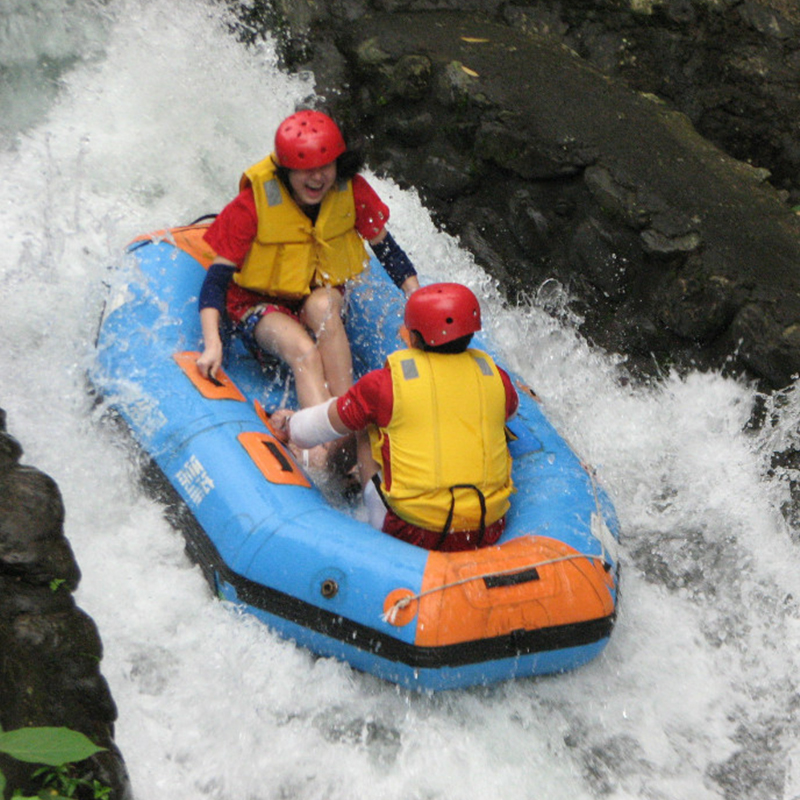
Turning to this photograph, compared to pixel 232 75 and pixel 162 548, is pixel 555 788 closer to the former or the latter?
pixel 162 548

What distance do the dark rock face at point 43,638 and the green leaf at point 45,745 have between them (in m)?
0.49

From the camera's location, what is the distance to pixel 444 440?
3.48 metres

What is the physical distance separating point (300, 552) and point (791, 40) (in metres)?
4.81

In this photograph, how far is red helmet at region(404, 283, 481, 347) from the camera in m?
3.49

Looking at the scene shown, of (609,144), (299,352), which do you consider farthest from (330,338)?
(609,144)

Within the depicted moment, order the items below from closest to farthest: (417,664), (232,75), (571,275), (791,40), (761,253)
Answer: (417,664) < (761,253) < (571,275) < (791,40) < (232,75)

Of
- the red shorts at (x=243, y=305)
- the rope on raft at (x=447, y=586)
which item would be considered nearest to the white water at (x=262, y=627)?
the rope on raft at (x=447, y=586)

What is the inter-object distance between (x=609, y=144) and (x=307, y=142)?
230 cm

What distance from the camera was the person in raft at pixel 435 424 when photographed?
137 inches

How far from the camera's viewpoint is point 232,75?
21.7ft

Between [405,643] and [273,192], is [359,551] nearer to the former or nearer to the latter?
[405,643]

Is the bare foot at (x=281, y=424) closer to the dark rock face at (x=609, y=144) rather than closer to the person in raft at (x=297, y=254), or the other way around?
the person in raft at (x=297, y=254)

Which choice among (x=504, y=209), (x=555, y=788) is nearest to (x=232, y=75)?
(x=504, y=209)

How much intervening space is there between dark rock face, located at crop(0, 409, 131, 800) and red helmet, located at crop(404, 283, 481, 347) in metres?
1.36
